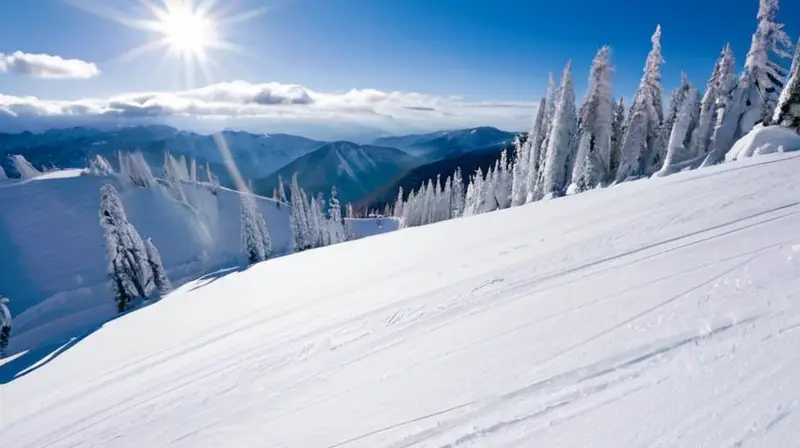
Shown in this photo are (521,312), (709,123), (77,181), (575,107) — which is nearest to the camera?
(521,312)

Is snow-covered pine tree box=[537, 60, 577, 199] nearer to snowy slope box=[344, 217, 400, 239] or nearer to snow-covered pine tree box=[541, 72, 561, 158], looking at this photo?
snow-covered pine tree box=[541, 72, 561, 158]

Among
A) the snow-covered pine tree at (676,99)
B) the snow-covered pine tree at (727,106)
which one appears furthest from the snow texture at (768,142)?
the snow-covered pine tree at (676,99)

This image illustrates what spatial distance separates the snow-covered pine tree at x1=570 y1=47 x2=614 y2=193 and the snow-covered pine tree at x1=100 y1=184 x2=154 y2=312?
34648 millimetres

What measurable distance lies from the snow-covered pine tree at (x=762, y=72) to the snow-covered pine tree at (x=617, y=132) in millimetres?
8259

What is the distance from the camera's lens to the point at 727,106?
91.5ft

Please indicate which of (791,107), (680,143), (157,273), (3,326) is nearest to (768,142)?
(791,107)

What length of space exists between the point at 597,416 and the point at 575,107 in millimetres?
35347

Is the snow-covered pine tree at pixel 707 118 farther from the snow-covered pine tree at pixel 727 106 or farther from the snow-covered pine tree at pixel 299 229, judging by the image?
the snow-covered pine tree at pixel 299 229

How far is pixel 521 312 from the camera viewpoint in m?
5.75

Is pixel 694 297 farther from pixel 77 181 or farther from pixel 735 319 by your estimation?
pixel 77 181

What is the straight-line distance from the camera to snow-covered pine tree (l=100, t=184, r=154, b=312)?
25.4m

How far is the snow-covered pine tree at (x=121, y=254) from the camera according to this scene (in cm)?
2540

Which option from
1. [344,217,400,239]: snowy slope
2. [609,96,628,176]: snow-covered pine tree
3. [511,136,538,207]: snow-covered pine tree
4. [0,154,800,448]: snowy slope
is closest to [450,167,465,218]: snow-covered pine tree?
[344,217,400,239]: snowy slope

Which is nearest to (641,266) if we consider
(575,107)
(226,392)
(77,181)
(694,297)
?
(694,297)
